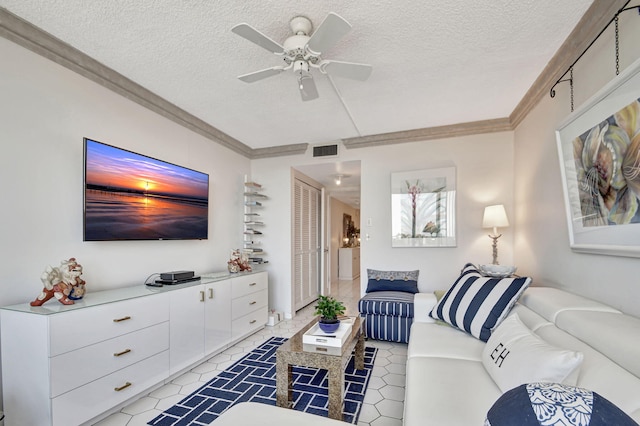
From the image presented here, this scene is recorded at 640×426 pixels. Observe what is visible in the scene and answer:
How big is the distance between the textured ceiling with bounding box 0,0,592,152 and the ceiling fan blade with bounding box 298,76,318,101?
26 centimetres

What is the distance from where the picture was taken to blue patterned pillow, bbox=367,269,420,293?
3488mm

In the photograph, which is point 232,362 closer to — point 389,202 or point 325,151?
point 389,202

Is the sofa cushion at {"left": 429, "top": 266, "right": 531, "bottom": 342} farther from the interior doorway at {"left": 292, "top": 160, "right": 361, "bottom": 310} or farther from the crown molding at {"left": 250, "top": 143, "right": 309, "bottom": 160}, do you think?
the crown molding at {"left": 250, "top": 143, "right": 309, "bottom": 160}

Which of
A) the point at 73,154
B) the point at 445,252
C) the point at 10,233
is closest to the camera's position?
the point at 10,233

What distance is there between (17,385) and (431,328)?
272cm

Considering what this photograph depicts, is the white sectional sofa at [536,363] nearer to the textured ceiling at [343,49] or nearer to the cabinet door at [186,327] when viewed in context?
the textured ceiling at [343,49]

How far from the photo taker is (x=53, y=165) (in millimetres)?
2023

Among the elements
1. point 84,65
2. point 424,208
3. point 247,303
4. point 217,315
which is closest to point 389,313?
point 424,208

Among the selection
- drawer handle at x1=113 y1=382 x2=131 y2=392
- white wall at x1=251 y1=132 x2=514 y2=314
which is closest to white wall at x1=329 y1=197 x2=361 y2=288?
white wall at x1=251 y1=132 x2=514 y2=314

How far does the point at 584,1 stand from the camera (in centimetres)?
163

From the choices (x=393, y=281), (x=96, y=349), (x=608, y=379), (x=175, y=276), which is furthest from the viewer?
(x=393, y=281)

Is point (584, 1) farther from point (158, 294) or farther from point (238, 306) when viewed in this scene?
point (238, 306)

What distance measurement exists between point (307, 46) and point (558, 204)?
2185mm

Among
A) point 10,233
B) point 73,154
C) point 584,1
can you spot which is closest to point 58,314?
point 10,233
